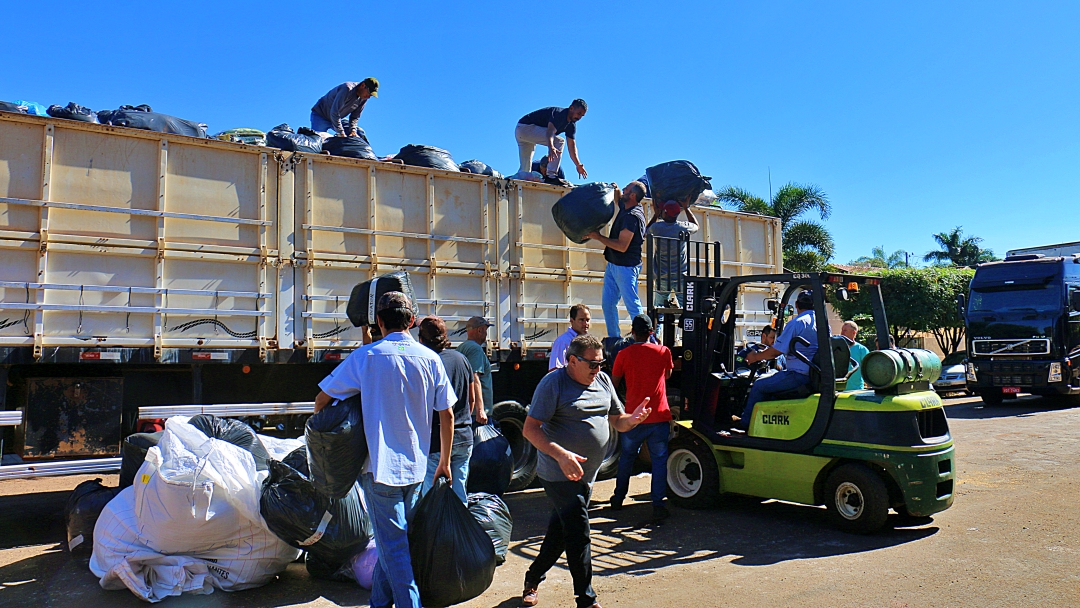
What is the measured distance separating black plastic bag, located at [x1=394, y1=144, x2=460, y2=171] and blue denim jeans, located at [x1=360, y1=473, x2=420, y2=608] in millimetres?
4830

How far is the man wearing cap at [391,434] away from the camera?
350cm

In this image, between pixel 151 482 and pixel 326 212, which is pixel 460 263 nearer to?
pixel 326 212

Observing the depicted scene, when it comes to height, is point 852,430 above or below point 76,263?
below

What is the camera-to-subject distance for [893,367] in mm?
5652

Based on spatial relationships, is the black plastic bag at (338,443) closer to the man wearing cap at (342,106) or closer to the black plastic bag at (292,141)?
the black plastic bag at (292,141)

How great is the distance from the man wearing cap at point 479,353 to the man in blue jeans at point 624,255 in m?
1.86

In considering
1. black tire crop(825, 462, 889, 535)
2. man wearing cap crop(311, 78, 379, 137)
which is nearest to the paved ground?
black tire crop(825, 462, 889, 535)

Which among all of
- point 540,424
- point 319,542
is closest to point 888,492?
point 540,424

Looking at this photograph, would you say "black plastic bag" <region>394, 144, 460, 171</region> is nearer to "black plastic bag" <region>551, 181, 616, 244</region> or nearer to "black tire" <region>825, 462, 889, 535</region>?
"black plastic bag" <region>551, 181, 616, 244</region>

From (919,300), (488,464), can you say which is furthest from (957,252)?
(488,464)

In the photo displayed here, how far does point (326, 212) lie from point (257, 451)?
2.76 meters

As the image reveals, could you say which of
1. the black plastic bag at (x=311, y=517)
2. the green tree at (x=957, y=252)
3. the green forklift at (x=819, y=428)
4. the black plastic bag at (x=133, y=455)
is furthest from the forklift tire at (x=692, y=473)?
the green tree at (x=957, y=252)

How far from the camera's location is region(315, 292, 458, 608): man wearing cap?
3504mm

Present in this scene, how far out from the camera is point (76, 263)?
20.0 feet
